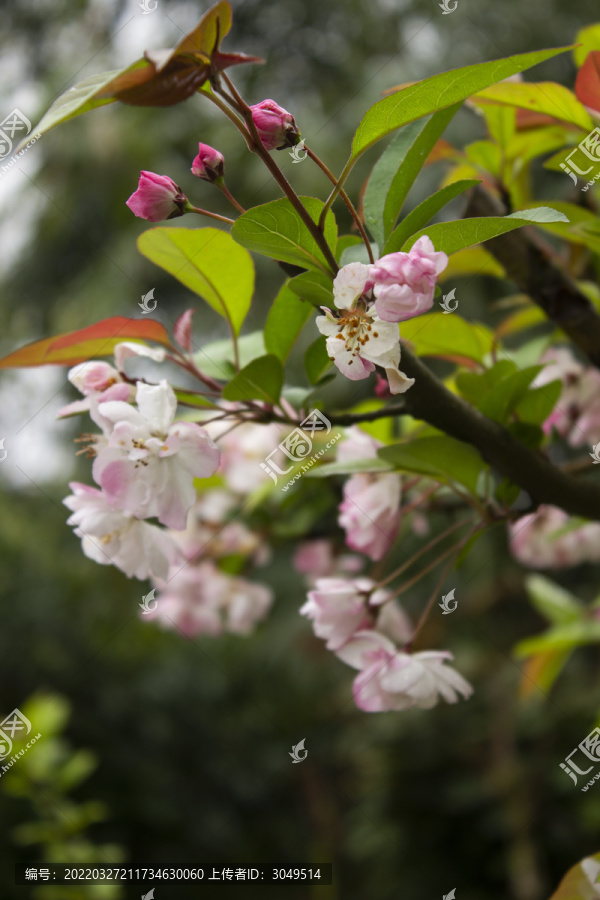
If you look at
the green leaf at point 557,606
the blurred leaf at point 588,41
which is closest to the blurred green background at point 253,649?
the green leaf at point 557,606

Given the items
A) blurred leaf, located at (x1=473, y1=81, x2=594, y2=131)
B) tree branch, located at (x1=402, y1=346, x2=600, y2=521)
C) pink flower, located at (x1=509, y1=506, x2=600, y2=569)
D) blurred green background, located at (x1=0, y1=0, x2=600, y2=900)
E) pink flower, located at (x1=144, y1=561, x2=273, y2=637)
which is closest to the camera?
tree branch, located at (x1=402, y1=346, x2=600, y2=521)

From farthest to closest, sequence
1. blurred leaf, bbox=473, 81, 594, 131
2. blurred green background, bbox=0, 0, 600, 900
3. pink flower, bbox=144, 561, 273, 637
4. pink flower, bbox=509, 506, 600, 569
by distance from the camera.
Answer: blurred green background, bbox=0, 0, 600, 900, pink flower, bbox=144, 561, 273, 637, pink flower, bbox=509, 506, 600, 569, blurred leaf, bbox=473, 81, 594, 131

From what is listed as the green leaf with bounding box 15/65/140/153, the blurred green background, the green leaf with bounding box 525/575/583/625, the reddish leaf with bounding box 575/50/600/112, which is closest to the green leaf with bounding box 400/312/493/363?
the reddish leaf with bounding box 575/50/600/112

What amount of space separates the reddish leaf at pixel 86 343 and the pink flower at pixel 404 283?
204mm

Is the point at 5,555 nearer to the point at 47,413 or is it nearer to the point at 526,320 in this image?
the point at 47,413

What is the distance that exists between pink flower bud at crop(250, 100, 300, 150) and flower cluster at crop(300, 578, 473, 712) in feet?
1.02

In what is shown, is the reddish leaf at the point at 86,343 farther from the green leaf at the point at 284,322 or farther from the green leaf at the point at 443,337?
the green leaf at the point at 443,337

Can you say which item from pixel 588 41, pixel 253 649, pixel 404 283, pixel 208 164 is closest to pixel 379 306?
pixel 404 283

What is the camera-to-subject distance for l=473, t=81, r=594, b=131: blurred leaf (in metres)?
0.49

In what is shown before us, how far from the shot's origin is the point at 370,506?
1.77 feet

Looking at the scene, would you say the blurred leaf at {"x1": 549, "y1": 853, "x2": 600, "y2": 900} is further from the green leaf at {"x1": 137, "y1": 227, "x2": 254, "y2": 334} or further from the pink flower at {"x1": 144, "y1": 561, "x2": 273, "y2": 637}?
the pink flower at {"x1": 144, "y1": 561, "x2": 273, "y2": 637}

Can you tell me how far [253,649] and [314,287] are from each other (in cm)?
260

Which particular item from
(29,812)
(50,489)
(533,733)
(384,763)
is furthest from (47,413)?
(533,733)

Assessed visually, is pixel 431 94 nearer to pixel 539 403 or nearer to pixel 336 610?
pixel 539 403
